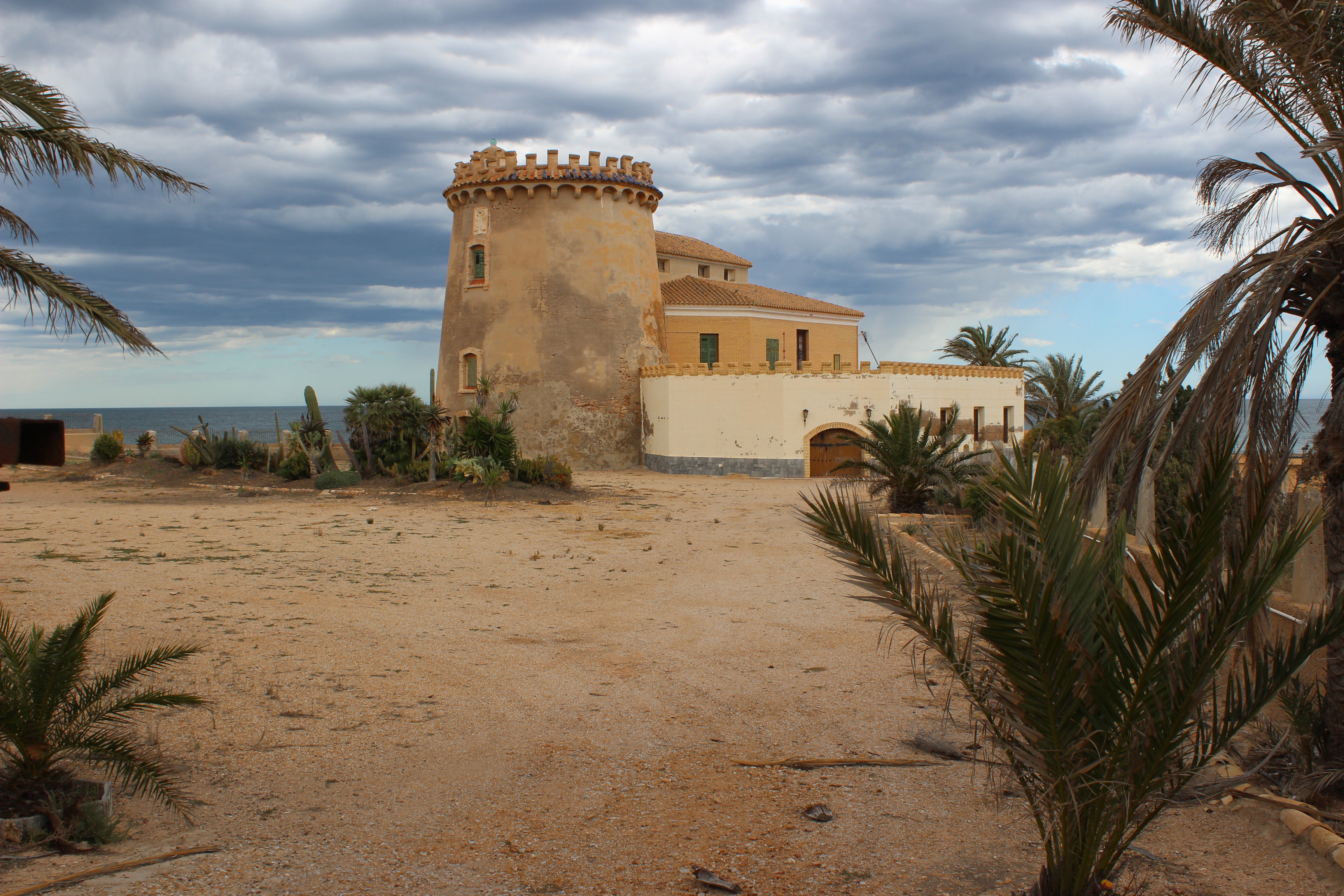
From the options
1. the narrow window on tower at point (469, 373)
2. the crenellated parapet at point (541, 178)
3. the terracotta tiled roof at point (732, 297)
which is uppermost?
the crenellated parapet at point (541, 178)

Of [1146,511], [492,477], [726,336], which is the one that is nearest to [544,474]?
[492,477]

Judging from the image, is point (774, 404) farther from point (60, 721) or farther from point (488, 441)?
point (60, 721)

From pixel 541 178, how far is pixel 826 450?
14.0m

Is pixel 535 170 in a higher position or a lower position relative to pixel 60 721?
higher

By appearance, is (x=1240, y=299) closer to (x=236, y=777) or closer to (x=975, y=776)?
(x=975, y=776)

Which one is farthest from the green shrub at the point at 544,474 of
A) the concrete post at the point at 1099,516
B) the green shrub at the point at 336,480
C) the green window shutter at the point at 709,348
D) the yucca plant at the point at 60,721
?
the yucca plant at the point at 60,721

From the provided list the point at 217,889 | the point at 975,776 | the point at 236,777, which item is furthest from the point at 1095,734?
the point at 236,777

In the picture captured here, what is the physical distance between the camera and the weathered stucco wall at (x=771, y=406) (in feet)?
92.4

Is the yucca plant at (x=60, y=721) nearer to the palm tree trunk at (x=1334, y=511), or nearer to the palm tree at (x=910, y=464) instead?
the palm tree trunk at (x=1334, y=511)

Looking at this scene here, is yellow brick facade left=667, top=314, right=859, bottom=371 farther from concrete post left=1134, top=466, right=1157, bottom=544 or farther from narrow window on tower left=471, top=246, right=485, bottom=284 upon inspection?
concrete post left=1134, top=466, right=1157, bottom=544

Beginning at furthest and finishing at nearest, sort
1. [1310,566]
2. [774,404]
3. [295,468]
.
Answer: [774,404] → [295,468] → [1310,566]

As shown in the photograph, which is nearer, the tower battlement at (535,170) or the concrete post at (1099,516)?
the concrete post at (1099,516)

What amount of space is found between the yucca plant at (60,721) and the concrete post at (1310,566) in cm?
714

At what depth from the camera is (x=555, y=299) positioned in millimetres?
31516
